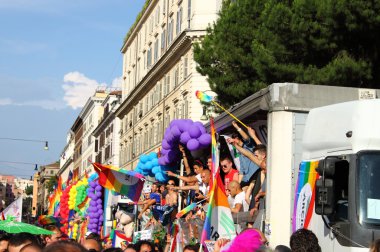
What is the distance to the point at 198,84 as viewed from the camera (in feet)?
153

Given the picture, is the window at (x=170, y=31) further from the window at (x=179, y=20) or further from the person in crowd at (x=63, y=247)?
the person in crowd at (x=63, y=247)

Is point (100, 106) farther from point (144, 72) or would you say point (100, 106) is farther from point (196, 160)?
point (196, 160)

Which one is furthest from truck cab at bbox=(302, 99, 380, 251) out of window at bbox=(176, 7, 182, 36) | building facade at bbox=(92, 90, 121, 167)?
building facade at bbox=(92, 90, 121, 167)

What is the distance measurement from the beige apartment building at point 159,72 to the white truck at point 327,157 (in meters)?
33.8

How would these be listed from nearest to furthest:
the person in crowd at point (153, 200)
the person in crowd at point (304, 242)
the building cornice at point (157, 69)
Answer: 1. the person in crowd at point (304, 242)
2. the person in crowd at point (153, 200)
3. the building cornice at point (157, 69)

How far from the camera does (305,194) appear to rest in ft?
28.4

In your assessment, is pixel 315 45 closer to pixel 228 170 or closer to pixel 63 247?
pixel 228 170

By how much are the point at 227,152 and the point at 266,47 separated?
894 cm

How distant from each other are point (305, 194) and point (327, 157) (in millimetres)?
1075

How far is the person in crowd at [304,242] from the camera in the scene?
6.88 metres

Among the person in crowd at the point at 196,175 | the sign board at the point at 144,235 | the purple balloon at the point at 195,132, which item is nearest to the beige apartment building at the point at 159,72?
the sign board at the point at 144,235

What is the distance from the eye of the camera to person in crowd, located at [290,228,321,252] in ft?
22.6

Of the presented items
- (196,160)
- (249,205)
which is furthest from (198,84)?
(249,205)

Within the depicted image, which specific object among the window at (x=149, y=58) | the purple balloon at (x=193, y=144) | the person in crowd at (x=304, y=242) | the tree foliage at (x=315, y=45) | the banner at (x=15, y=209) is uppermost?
the window at (x=149, y=58)
